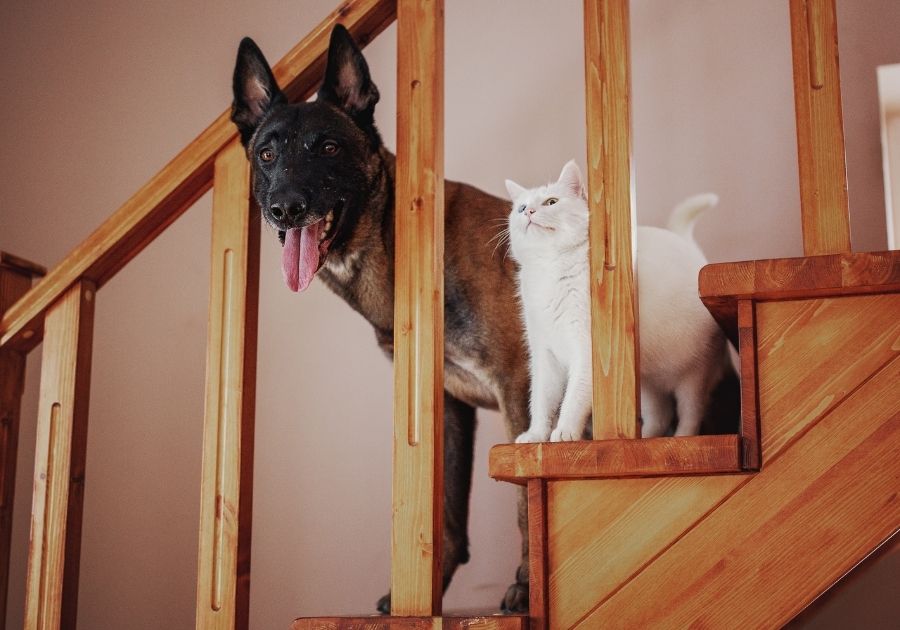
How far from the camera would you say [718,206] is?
2564mm

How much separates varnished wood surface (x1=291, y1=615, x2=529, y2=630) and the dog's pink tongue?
573 mm

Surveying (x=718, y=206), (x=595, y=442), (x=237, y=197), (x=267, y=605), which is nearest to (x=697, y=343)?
(x=595, y=442)

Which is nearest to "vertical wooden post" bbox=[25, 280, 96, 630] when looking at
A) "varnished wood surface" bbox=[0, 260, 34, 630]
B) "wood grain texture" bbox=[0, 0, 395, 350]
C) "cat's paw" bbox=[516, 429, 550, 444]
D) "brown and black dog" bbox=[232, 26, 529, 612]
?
"wood grain texture" bbox=[0, 0, 395, 350]

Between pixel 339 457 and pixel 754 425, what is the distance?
1733mm

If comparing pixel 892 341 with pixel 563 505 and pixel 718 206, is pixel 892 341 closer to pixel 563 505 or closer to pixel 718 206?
pixel 563 505

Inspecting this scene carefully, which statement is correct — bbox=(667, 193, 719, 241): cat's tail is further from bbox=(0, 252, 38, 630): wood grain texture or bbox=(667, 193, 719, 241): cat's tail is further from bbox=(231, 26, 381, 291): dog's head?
bbox=(0, 252, 38, 630): wood grain texture

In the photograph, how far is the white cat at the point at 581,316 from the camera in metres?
1.62

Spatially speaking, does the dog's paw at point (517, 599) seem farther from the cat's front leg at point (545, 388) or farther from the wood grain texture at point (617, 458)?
the wood grain texture at point (617, 458)

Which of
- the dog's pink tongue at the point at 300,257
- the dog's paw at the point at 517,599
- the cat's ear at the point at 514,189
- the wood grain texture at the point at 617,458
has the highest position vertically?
the cat's ear at the point at 514,189

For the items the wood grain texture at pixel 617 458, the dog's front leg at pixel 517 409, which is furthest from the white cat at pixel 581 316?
the wood grain texture at pixel 617 458

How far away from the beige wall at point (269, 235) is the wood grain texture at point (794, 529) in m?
1.39

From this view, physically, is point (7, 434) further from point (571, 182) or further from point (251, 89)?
point (571, 182)

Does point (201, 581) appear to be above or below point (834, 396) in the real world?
below

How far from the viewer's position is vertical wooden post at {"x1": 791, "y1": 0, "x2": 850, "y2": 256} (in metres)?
1.20
